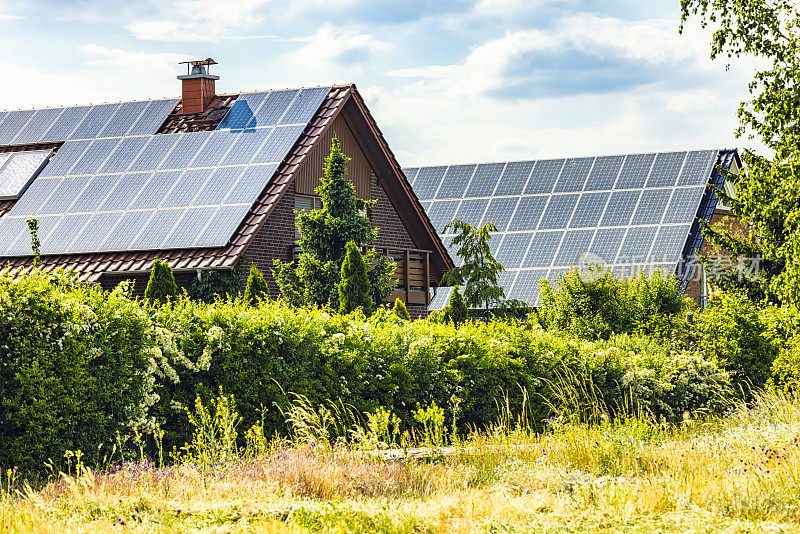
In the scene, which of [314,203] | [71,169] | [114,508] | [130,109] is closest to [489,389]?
[114,508]

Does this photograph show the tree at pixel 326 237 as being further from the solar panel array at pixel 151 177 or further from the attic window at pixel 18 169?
the attic window at pixel 18 169

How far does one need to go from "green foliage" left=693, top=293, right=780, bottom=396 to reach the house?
9789mm

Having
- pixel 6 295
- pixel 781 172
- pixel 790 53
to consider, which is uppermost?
pixel 790 53

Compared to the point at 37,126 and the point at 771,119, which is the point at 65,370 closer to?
the point at 771,119

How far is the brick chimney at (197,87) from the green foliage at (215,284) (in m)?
7.23

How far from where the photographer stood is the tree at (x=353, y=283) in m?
21.5

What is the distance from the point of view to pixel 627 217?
36.0 metres

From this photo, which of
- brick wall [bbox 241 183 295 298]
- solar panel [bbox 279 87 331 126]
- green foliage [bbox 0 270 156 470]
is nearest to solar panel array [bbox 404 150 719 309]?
solar panel [bbox 279 87 331 126]

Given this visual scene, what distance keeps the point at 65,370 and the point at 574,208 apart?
28.9 metres

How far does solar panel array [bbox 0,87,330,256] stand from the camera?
23.6 metres

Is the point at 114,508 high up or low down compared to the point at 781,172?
down

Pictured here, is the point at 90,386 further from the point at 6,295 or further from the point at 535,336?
the point at 535,336

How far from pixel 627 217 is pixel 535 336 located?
21.0 m

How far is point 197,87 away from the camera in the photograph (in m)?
28.7
